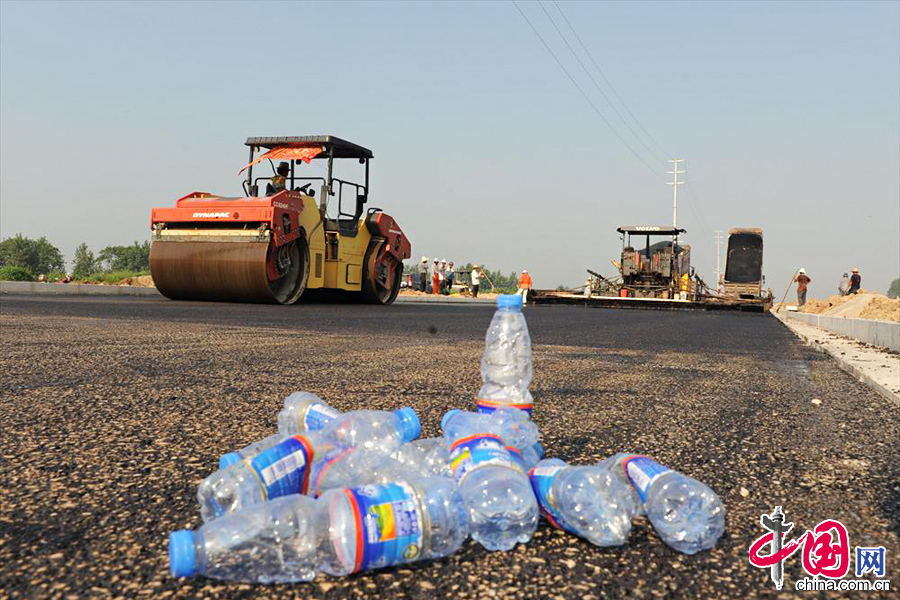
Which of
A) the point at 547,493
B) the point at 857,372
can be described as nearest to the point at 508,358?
the point at 547,493

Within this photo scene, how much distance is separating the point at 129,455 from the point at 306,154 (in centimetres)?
1292

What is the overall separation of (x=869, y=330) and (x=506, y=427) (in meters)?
8.29

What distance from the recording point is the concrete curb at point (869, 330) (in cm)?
758

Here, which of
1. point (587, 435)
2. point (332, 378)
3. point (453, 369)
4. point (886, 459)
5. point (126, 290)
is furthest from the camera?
point (126, 290)

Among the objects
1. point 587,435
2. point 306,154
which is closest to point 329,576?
point 587,435

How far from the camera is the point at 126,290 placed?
2058cm

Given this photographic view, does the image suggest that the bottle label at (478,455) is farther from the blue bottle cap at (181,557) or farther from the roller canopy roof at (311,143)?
the roller canopy roof at (311,143)

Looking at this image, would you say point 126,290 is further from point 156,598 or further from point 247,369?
point 156,598

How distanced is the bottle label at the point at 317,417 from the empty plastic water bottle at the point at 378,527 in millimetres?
931

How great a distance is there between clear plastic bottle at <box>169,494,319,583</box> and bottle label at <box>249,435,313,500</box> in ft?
0.59

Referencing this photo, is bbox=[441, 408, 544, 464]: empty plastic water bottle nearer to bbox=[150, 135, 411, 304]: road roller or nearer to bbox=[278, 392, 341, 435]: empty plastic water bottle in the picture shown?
bbox=[278, 392, 341, 435]: empty plastic water bottle

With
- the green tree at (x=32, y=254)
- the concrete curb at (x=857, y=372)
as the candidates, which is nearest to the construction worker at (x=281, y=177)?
the concrete curb at (x=857, y=372)

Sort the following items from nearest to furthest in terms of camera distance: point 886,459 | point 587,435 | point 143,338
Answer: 1. point 886,459
2. point 587,435
3. point 143,338

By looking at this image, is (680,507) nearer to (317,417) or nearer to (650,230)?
(317,417)
